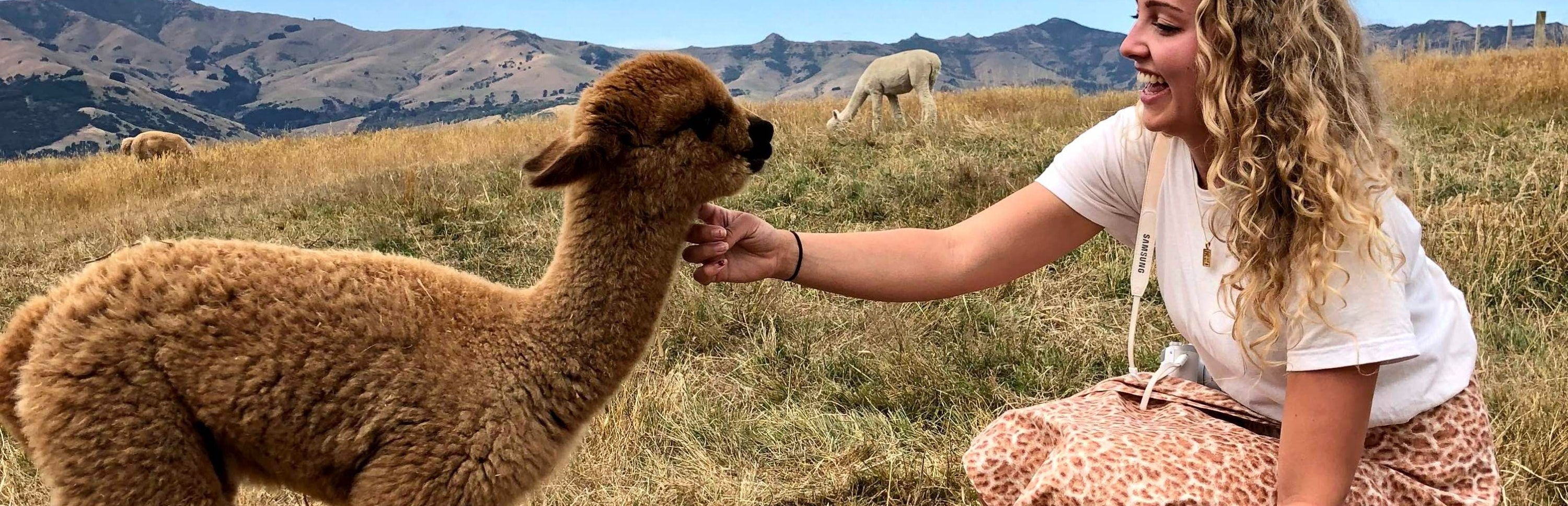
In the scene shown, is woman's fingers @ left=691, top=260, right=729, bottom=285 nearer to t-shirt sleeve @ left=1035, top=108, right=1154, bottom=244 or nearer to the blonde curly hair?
t-shirt sleeve @ left=1035, top=108, right=1154, bottom=244

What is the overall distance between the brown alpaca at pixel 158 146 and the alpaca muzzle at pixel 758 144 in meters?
14.0

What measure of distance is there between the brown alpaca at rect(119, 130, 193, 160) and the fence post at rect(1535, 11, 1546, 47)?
19670 mm

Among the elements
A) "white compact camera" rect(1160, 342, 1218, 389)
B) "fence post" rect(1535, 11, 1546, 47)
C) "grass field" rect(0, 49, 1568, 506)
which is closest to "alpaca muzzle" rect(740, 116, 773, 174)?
"grass field" rect(0, 49, 1568, 506)

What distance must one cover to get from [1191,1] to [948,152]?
6626 mm

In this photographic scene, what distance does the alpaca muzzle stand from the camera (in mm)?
2346

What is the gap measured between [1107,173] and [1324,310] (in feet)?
2.76

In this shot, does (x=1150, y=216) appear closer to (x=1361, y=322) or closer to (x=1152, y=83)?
(x=1152, y=83)

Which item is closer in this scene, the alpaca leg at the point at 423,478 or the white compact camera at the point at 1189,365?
the alpaca leg at the point at 423,478

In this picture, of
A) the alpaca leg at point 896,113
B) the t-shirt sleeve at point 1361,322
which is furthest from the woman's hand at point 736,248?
the alpaca leg at point 896,113

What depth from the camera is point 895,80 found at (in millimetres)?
13055

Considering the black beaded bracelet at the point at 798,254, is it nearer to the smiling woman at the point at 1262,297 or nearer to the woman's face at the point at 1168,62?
the smiling woman at the point at 1262,297

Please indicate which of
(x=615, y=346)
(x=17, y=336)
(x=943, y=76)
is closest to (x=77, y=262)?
(x=17, y=336)

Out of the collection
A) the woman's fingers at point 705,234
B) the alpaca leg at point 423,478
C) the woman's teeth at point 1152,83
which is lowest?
the alpaca leg at point 423,478

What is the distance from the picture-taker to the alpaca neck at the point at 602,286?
2211mm
